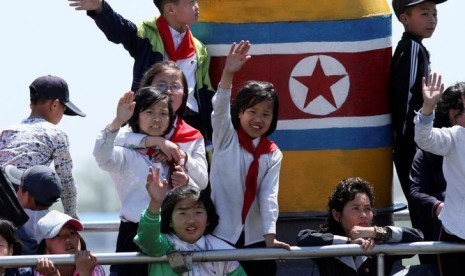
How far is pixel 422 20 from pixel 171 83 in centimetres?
180

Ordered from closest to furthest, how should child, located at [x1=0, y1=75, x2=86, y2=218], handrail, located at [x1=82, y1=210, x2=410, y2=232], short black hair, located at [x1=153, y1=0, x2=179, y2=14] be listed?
child, located at [x1=0, y1=75, x2=86, y2=218], short black hair, located at [x1=153, y1=0, x2=179, y2=14], handrail, located at [x1=82, y1=210, x2=410, y2=232]

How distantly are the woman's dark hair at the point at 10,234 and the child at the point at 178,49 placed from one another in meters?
1.52

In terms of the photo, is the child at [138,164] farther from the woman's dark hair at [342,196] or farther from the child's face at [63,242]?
the woman's dark hair at [342,196]

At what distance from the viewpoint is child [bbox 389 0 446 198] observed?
39.7ft

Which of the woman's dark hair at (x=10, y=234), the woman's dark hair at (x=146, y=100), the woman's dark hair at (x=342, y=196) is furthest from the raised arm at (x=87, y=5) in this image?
the woman's dark hair at (x=342, y=196)

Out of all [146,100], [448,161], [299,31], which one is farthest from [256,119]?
[448,161]

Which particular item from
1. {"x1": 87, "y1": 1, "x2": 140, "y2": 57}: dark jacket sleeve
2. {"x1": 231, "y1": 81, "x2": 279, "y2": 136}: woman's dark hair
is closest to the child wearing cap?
{"x1": 231, "y1": 81, "x2": 279, "y2": 136}: woman's dark hair

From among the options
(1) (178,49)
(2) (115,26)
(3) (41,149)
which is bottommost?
(3) (41,149)

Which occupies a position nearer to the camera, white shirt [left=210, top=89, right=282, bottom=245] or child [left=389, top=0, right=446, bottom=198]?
white shirt [left=210, top=89, right=282, bottom=245]

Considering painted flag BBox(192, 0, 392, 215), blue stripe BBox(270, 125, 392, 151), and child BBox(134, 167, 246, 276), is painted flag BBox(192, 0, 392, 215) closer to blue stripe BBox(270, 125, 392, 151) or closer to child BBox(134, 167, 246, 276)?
blue stripe BBox(270, 125, 392, 151)

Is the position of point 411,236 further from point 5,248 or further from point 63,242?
point 5,248

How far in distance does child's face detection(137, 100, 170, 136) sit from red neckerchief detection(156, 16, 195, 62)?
0.78 metres

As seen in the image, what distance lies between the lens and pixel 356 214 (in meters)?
11.2

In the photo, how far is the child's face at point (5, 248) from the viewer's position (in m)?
10.8
